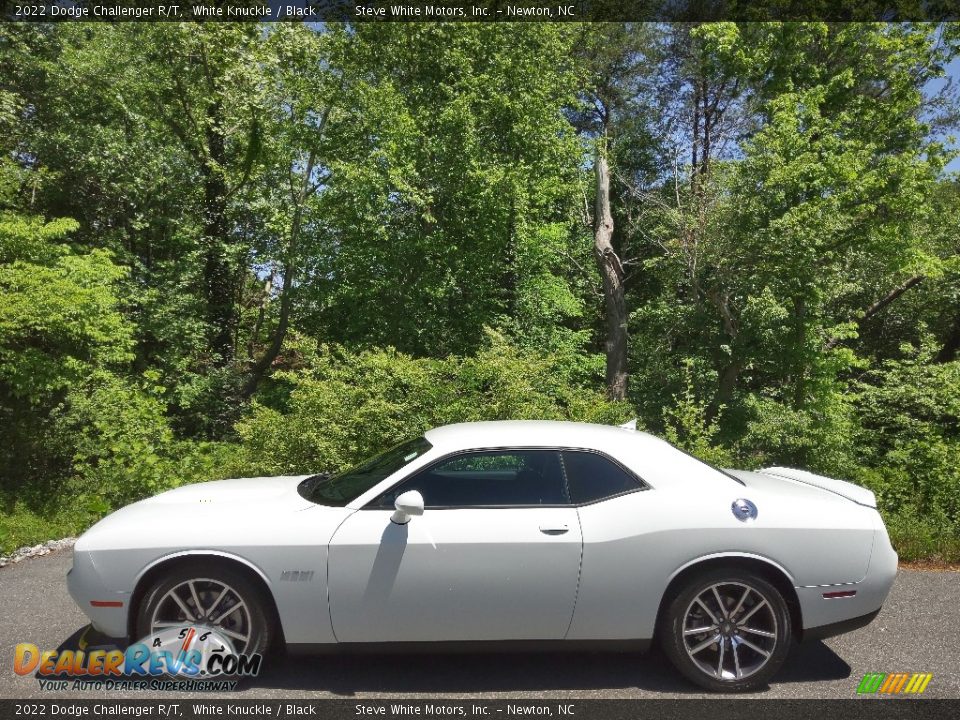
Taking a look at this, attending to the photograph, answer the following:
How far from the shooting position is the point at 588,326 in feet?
77.4

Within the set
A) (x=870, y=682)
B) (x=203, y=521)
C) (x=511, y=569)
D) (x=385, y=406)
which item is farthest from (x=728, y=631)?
(x=385, y=406)

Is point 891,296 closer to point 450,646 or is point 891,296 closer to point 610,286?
point 610,286

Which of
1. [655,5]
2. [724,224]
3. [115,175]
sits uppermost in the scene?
[655,5]

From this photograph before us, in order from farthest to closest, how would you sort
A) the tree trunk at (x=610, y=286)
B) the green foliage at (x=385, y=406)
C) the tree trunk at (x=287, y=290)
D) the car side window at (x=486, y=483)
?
the tree trunk at (x=610, y=286) < the tree trunk at (x=287, y=290) < the green foliage at (x=385, y=406) < the car side window at (x=486, y=483)

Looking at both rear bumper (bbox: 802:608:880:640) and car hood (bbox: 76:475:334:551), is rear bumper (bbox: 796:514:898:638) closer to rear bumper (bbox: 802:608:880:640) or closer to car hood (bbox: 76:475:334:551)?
rear bumper (bbox: 802:608:880:640)

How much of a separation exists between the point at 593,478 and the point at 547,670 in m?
1.15

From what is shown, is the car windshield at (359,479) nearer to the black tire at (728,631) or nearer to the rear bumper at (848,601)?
the black tire at (728,631)

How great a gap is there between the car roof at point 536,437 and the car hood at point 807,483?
85 centimetres

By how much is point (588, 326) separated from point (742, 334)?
29.6 feet

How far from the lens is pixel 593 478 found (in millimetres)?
4324

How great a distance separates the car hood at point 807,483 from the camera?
181 inches

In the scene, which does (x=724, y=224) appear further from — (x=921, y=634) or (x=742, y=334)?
(x=921, y=634)

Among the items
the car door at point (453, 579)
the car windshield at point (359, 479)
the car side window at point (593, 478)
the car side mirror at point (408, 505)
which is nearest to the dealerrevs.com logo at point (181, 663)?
the car door at point (453, 579)

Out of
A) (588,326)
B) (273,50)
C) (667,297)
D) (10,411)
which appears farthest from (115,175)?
(588,326)
